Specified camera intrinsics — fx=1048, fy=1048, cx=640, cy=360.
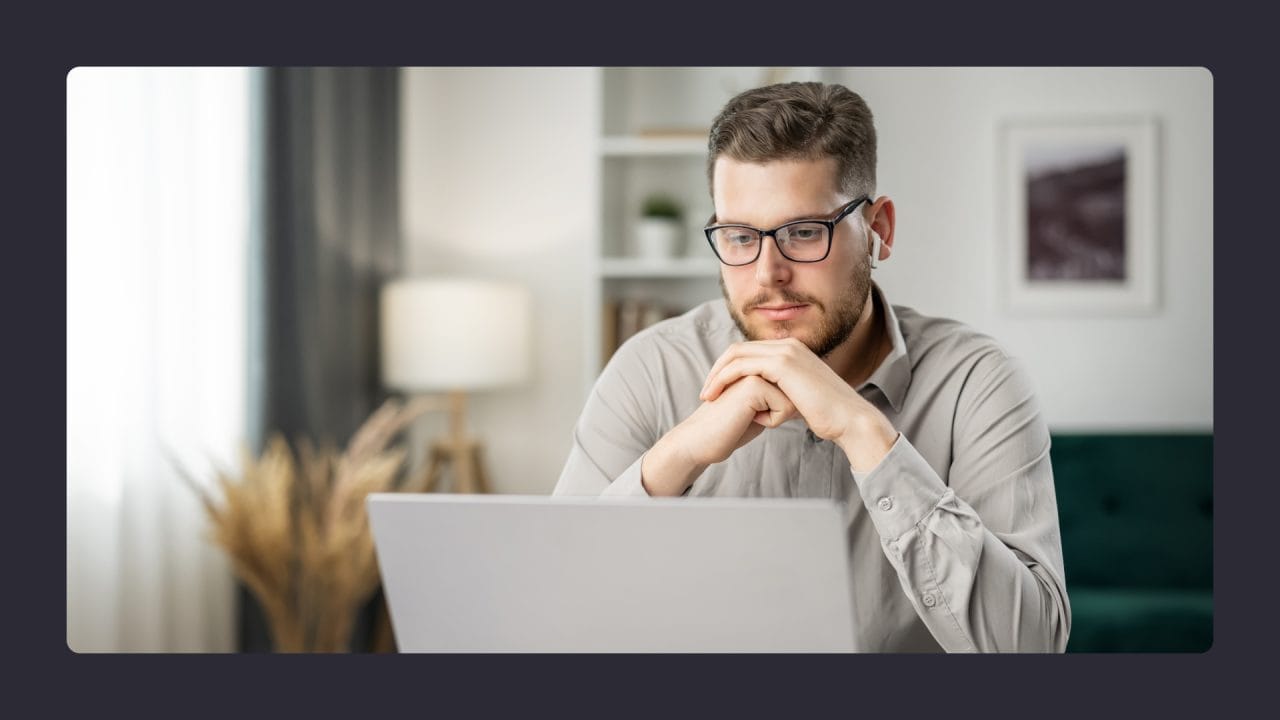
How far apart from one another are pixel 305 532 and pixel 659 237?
1.16 metres

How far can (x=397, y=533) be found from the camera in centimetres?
108

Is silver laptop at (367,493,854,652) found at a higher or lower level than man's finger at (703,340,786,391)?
lower

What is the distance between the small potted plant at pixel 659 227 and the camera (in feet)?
8.78

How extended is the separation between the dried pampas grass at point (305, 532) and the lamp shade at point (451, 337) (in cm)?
19

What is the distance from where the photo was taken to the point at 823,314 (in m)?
1.42

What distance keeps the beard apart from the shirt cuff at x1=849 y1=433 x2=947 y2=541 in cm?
29

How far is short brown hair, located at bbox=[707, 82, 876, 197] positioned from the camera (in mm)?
1375

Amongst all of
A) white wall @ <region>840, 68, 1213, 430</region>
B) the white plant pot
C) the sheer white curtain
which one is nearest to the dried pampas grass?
the sheer white curtain

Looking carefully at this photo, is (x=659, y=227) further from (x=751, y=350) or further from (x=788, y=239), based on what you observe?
(x=751, y=350)

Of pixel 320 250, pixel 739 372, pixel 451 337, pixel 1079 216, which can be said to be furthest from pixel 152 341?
pixel 1079 216

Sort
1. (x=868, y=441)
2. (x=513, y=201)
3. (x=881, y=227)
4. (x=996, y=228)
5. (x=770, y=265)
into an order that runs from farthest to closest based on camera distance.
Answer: (x=513, y=201), (x=996, y=228), (x=881, y=227), (x=770, y=265), (x=868, y=441)

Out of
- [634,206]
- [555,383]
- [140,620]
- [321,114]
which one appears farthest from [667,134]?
[140,620]

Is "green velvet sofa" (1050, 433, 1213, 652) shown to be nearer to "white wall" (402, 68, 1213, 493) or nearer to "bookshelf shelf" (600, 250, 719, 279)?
"white wall" (402, 68, 1213, 493)

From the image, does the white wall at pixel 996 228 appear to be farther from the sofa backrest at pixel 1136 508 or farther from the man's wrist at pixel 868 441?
the man's wrist at pixel 868 441
